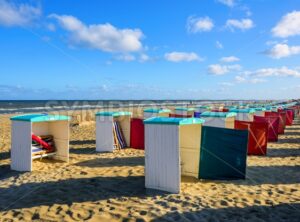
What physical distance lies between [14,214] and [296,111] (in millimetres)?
33152

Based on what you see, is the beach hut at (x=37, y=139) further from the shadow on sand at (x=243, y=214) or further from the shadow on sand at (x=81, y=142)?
the shadow on sand at (x=243, y=214)

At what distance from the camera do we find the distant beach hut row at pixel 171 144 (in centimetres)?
721

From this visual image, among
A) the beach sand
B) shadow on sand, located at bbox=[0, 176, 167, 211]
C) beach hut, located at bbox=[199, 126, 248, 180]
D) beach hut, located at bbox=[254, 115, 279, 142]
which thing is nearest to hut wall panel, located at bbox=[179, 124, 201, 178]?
beach hut, located at bbox=[199, 126, 248, 180]

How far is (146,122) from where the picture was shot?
7438 millimetres

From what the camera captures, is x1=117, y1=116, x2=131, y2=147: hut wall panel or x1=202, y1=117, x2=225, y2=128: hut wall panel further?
x1=117, y1=116, x2=131, y2=147: hut wall panel

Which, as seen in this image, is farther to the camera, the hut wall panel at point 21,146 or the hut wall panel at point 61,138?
the hut wall panel at point 61,138

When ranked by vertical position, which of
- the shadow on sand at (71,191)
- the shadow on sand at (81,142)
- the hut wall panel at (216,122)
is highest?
the hut wall panel at (216,122)

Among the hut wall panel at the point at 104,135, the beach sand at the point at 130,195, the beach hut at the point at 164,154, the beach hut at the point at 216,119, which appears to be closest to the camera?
the beach sand at the point at 130,195

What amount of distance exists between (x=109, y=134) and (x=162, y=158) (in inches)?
228

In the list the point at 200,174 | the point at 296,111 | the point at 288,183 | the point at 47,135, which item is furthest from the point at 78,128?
the point at 296,111

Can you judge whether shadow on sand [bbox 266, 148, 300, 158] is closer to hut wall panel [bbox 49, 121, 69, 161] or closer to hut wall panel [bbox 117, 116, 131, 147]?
hut wall panel [bbox 117, 116, 131, 147]

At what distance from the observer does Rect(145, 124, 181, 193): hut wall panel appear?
7.09 m

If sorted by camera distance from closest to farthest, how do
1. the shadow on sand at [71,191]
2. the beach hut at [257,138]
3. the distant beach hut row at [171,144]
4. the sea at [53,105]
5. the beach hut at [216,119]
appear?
the shadow on sand at [71,191]
the distant beach hut row at [171,144]
the beach hut at [216,119]
the beach hut at [257,138]
the sea at [53,105]

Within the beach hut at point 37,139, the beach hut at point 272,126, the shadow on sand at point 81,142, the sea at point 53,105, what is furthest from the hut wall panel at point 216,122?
the sea at point 53,105
